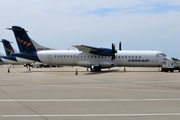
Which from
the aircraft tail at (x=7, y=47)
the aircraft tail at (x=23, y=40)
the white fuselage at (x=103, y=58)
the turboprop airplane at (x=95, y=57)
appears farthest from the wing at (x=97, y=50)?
the aircraft tail at (x=7, y=47)

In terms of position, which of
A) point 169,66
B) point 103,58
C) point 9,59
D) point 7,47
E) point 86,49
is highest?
point 7,47

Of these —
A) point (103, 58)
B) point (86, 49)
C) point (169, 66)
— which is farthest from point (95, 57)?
point (169, 66)

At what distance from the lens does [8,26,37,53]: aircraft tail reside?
43938 mm

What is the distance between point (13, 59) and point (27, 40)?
2577cm

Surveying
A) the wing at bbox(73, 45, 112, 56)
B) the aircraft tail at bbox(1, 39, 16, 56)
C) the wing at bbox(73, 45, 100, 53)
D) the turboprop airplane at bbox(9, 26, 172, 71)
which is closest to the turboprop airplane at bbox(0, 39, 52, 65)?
the aircraft tail at bbox(1, 39, 16, 56)

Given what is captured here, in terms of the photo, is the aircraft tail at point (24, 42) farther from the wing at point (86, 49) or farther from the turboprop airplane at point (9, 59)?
the turboprop airplane at point (9, 59)

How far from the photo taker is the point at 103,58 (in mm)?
41750

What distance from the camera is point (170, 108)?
9.96m

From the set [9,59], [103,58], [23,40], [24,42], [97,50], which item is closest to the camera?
[97,50]

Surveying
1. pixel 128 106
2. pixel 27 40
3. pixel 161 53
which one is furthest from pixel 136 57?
pixel 128 106

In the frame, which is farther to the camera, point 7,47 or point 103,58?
point 7,47

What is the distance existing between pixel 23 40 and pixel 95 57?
36.6 feet

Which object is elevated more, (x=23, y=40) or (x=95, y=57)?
(x=23, y=40)

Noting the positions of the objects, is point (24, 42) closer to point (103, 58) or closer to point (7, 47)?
point (103, 58)
